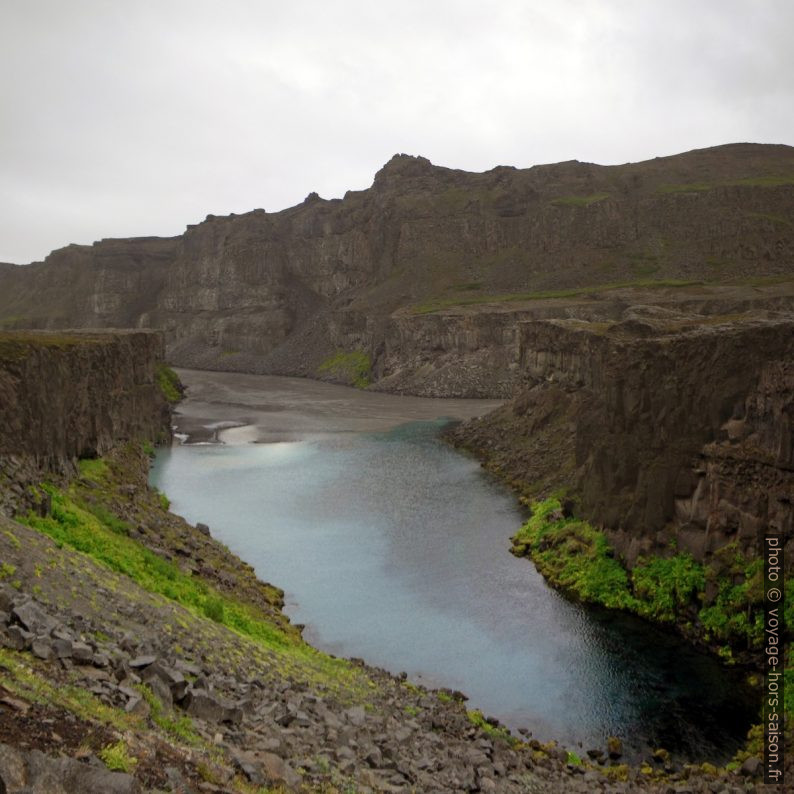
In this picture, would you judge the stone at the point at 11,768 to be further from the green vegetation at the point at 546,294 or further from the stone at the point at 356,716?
the green vegetation at the point at 546,294

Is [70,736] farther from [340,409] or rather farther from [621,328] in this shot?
[340,409]

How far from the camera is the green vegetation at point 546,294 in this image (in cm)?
11719

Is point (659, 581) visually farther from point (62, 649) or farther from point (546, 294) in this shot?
point (546, 294)

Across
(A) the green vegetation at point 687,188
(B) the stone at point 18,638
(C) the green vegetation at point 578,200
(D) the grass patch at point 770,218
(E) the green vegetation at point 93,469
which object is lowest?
(E) the green vegetation at point 93,469

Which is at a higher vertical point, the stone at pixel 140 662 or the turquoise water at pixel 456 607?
the stone at pixel 140 662

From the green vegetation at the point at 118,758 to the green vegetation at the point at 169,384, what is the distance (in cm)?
9249

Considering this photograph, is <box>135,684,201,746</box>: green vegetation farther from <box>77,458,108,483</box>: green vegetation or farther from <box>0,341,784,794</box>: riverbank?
<box>77,458,108,483</box>: green vegetation

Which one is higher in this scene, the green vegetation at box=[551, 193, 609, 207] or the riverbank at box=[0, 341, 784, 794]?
the green vegetation at box=[551, 193, 609, 207]

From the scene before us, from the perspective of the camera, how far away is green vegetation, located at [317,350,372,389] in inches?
4980

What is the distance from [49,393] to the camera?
1462 inches

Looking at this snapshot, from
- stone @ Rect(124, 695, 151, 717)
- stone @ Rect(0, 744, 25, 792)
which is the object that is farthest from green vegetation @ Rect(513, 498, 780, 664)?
stone @ Rect(0, 744, 25, 792)

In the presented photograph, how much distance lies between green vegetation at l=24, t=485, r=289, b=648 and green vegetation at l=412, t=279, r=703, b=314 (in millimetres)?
94417

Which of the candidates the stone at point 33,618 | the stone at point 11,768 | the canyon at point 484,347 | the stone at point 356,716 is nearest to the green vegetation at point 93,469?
the canyon at point 484,347

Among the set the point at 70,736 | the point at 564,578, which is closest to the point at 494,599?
the point at 564,578
